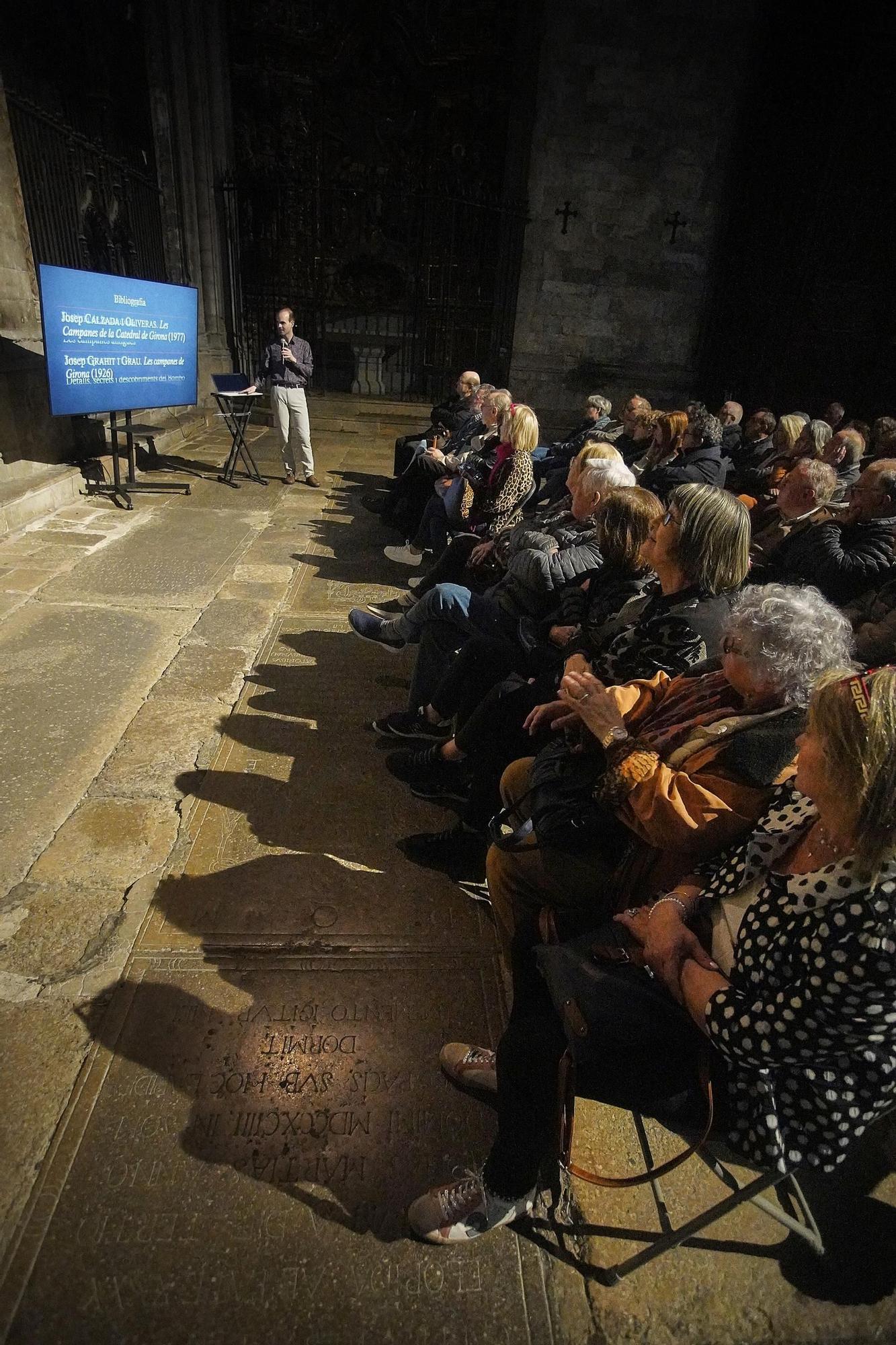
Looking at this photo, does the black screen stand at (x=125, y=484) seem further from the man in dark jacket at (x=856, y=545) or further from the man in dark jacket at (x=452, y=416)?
the man in dark jacket at (x=856, y=545)

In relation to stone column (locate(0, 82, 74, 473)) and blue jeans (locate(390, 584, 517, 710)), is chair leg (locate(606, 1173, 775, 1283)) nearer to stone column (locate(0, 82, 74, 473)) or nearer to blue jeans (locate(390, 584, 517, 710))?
blue jeans (locate(390, 584, 517, 710))

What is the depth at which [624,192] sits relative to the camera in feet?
37.6

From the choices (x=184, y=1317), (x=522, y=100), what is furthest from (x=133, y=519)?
(x=522, y=100)

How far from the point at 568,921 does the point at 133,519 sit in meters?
5.75

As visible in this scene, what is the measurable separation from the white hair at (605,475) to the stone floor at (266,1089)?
5.21 ft

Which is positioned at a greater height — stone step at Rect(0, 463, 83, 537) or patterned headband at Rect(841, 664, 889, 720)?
patterned headband at Rect(841, 664, 889, 720)

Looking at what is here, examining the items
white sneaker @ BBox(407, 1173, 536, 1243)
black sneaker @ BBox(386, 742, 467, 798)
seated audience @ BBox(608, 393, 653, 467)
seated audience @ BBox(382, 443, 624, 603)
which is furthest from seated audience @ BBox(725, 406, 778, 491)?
white sneaker @ BBox(407, 1173, 536, 1243)

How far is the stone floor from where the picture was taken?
136 cm

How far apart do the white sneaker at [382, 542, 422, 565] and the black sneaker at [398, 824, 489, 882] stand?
3.54 metres

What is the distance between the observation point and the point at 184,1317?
1306mm

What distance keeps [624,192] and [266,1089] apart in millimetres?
13706

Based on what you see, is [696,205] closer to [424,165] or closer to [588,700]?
[424,165]

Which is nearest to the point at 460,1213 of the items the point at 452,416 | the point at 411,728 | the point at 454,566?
the point at 411,728

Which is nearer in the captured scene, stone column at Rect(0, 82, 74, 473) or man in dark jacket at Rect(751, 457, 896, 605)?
man in dark jacket at Rect(751, 457, 896, 605)
